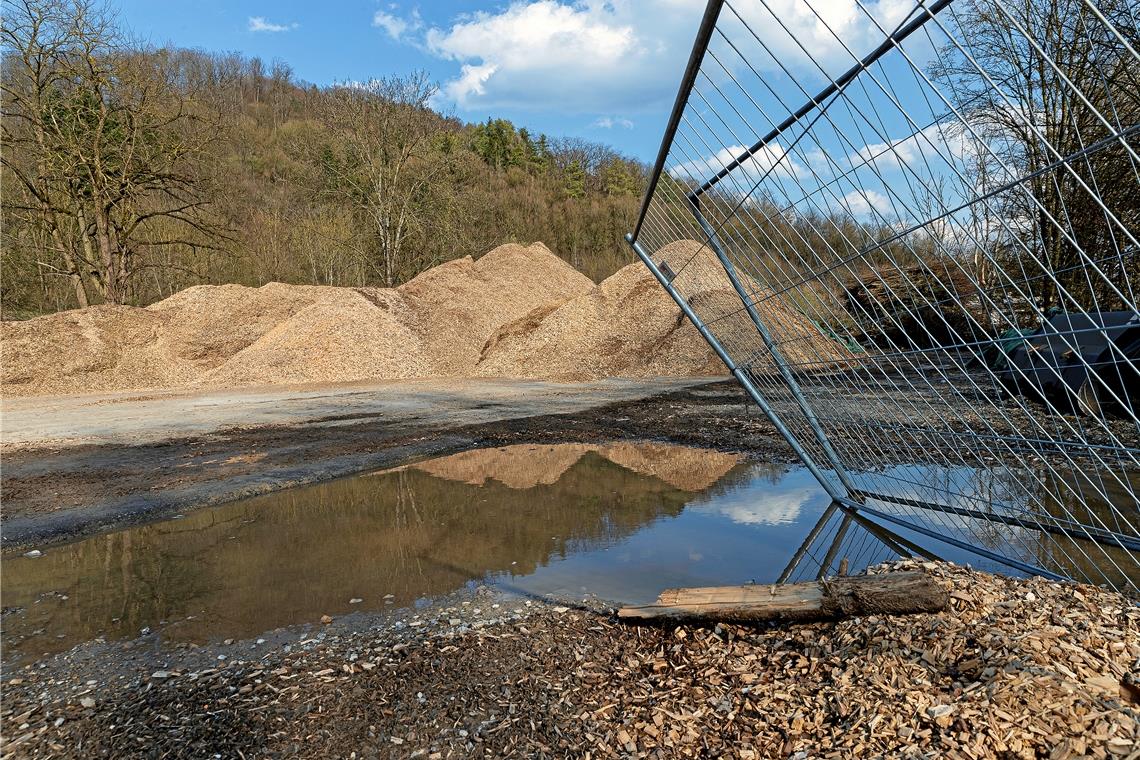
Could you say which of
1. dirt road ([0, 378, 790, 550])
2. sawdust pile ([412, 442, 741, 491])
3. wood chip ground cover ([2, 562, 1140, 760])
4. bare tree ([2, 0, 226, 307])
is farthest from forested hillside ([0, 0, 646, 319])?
wood chip ground cover ([2, 562, 1140, 760])

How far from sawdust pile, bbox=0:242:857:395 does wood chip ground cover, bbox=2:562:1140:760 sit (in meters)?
13.8

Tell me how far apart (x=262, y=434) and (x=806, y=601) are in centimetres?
765

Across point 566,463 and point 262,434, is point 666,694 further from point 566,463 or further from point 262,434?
point 262,434

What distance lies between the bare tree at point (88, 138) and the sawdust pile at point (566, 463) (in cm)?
1790

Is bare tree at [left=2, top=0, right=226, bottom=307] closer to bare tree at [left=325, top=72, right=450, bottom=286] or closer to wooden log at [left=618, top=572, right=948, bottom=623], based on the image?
bare tree at [left=325, top=72, right=450, bottom=286]

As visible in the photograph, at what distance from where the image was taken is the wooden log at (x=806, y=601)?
248 cm

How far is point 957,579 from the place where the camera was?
2709 mm

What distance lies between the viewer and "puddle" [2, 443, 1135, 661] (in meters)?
→ 3.55

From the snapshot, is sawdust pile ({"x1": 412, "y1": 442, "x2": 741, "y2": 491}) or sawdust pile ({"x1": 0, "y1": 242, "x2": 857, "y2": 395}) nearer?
sawdust pile ({"x1": 412, "y1": 442, "x2": 741, "y2": 491})

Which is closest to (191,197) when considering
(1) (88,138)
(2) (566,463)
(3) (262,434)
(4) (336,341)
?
(1) (88,138)

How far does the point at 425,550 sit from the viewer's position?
14.4ft

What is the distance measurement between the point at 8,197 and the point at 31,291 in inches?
173

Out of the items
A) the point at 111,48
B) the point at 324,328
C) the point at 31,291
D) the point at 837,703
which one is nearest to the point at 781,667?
the point at 837,703

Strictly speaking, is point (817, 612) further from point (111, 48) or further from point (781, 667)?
point (111, 48)
